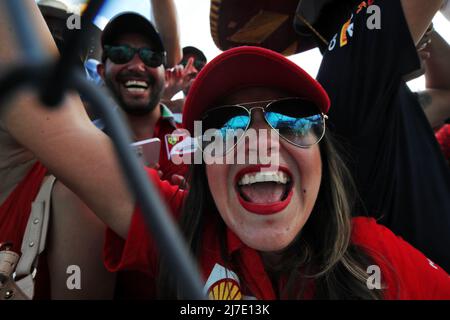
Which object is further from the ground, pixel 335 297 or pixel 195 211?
pixel 195 211

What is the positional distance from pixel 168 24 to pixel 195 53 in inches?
49.1

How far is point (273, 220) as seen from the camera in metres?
0.91

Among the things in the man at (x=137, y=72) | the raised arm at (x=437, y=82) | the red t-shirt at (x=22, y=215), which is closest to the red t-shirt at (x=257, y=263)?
the red t-shirt at (x=22, y=215)

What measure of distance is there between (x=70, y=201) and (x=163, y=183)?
0.28 meters

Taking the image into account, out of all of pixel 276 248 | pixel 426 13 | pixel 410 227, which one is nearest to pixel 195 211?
pixel 276 248

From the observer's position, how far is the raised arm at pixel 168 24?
8.02ft

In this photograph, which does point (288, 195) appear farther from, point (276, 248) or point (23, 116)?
point (23, 116)

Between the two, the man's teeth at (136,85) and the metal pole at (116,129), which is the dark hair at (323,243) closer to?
the metal pole at (116,129)

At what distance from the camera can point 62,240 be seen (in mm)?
1031

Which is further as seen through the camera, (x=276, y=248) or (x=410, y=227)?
(x=410, y=227)

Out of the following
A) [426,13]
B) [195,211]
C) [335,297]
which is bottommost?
[335,297]

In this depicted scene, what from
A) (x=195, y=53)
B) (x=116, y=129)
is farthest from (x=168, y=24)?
(x=116, y=129)

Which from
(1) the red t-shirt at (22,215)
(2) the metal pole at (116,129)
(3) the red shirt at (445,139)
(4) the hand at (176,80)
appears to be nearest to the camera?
(2) the metal pole at (116,129)

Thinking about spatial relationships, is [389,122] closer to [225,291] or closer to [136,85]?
[225,291]
